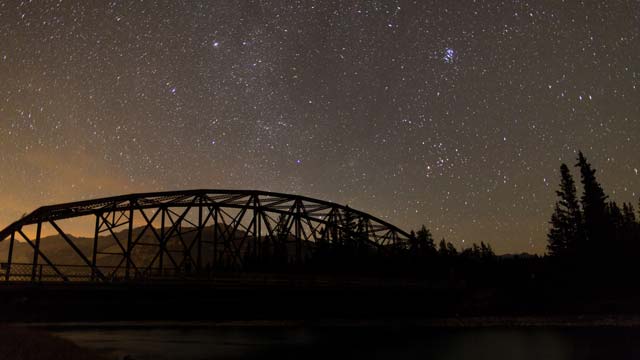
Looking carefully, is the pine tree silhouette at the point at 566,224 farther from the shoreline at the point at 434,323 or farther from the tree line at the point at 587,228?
the shoreline at the point at 434,323

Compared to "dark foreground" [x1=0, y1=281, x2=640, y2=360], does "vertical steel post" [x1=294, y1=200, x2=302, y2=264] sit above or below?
above

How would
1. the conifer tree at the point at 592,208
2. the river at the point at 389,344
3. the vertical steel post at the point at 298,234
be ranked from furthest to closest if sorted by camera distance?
1. the conifer tree at the point at 592,208
2. the vertical steel post at the point at 298,234
3. the river at the point at 389,344

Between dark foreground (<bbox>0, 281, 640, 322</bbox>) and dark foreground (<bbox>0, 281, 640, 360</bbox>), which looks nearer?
dark foreground (<bbox>0, 281, 640, 360</bbox>)

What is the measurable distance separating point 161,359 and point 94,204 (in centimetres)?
2629

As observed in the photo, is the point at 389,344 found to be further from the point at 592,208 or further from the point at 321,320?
the point at 592,208

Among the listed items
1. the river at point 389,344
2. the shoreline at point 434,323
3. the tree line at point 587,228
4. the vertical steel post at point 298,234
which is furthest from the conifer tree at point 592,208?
the vertical steel post at point 298,234

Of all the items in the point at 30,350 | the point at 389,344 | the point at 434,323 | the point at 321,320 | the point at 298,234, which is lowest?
the point at 434,323

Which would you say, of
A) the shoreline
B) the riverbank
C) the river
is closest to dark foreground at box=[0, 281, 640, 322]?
the shoreline

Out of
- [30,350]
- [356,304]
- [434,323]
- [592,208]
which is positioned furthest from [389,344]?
[592,208]

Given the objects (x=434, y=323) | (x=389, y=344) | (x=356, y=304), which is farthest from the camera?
(x=356, y=304)

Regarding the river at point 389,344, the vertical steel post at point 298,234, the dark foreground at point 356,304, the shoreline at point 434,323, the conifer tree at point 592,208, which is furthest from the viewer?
the conifer tree at point 592,208

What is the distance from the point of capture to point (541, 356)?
29.2 m

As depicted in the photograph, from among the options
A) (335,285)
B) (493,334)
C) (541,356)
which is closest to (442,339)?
(493,334)

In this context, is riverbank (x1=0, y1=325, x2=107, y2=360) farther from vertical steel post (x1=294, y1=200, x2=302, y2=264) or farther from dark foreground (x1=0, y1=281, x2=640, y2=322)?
vertical steel post (x1=294, y1=200, x2=302, y2=264)
